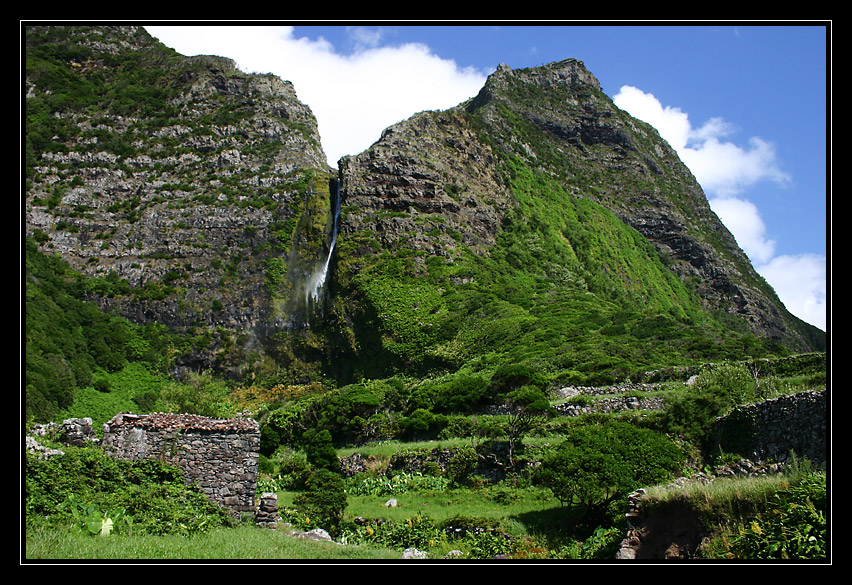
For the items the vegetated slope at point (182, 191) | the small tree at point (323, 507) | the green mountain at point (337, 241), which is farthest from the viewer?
the vegetated slope at point (182, 191)

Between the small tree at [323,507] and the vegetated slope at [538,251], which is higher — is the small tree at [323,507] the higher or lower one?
the lower one

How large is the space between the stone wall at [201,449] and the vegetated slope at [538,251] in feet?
77.1

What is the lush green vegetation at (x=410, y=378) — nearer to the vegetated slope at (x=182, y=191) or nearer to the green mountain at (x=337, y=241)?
the green mountain at (x=337, y=241)

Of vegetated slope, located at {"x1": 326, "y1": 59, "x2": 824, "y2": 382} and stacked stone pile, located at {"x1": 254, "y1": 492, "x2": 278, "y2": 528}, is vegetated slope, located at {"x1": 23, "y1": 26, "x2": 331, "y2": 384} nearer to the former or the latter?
vegetated slope, located at {"x1": 326, "y1": 59, "x2": 824, "y2": 382}

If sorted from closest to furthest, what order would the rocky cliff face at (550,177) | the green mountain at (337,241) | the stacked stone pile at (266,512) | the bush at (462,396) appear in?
the stacked stone pile at (266,512) < the bush at (462,396) < the green mountain at (337,241) < the rocky cliff face at (550,177)

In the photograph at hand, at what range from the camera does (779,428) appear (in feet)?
53.7

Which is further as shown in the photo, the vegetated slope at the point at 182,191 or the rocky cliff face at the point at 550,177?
the rocky cliff face at the point at 550,177

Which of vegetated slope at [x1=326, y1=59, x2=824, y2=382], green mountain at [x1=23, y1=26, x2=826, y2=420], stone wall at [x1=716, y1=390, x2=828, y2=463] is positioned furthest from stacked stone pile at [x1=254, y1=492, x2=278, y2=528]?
vegetated slope at [x1=326, y1=59, x2=824, y2=382]

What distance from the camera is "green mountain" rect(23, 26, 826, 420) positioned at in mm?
54688

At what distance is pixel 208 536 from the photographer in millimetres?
11992

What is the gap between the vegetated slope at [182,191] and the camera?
230 ft

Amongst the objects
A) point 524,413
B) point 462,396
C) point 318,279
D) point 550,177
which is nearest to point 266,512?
point 524,413

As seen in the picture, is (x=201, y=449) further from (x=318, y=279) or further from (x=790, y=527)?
(x=318, y=279)

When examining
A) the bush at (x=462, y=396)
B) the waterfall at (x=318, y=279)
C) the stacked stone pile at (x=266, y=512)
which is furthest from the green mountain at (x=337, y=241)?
the stacked stone pile at (x=266, y=512)
